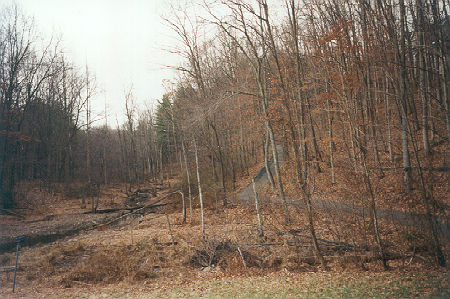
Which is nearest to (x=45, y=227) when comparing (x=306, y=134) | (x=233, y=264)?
(x=233, y=264)

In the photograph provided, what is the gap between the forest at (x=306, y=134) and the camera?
339 inches

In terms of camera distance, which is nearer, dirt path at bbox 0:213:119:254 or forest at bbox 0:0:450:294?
forest at bbox 0:0:450:294

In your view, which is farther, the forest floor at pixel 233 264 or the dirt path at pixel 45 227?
the dirt path at pixel 45 227

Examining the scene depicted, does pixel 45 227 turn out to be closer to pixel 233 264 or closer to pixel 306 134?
pixel 233 264

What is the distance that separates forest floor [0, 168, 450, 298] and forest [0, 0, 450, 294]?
0.46ft

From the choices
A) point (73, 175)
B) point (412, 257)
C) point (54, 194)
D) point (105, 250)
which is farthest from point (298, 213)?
point (73, 175)

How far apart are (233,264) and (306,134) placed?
50.6 ft

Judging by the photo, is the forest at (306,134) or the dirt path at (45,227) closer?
the forest at (306,134)

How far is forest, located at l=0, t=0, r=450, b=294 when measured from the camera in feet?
28.2

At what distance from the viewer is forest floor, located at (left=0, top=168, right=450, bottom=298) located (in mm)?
6707

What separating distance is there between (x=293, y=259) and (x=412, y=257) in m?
3.39

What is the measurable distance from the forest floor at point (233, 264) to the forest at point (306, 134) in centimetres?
14

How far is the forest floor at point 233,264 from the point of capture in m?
6.71

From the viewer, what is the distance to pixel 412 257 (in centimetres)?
802
